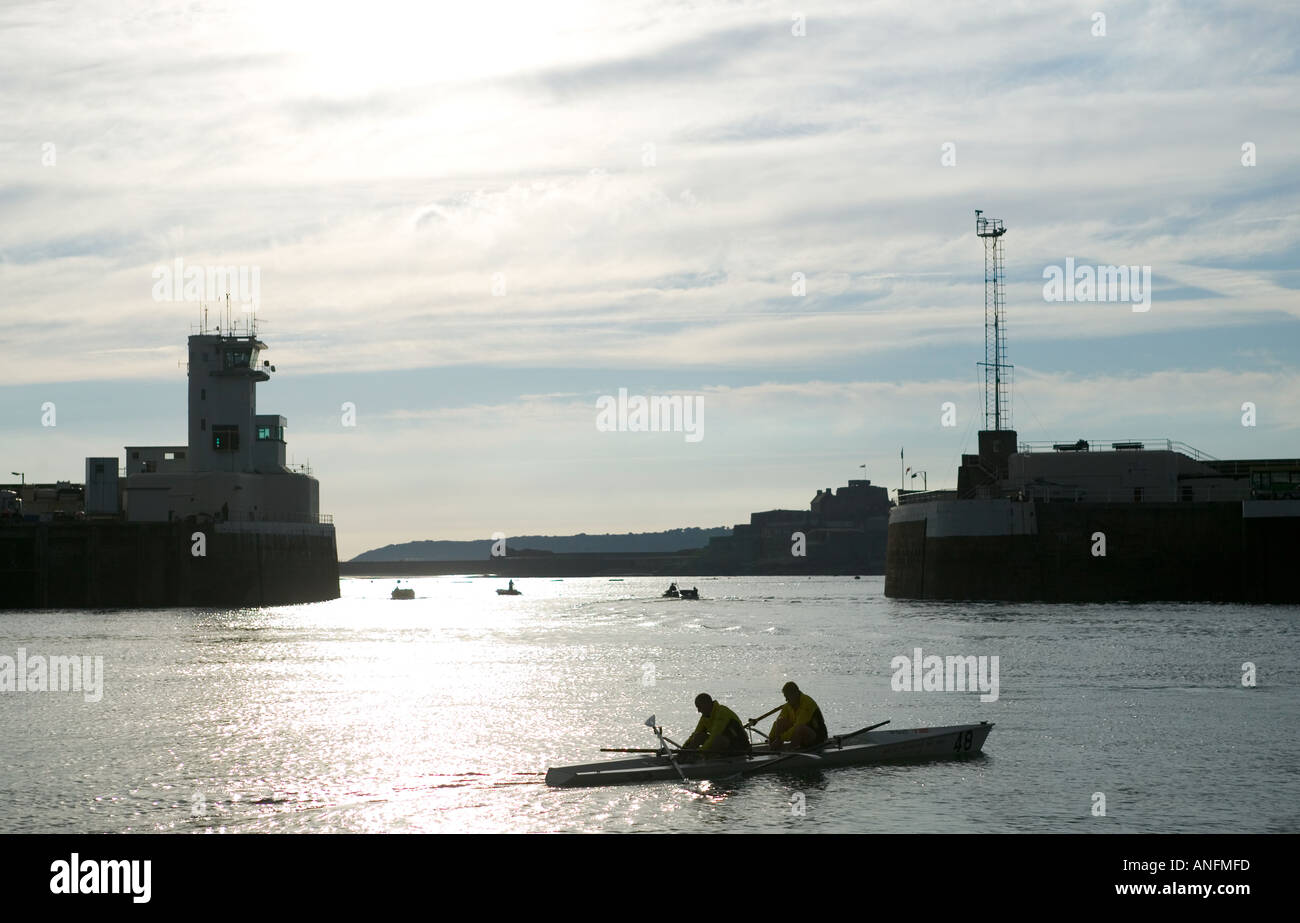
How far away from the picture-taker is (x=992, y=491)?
399ft

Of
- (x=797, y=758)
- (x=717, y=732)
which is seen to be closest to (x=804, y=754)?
(x=797, y=758)

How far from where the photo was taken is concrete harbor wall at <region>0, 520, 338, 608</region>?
122m

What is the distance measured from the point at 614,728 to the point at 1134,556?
76.0 metres

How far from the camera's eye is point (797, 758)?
3666cm

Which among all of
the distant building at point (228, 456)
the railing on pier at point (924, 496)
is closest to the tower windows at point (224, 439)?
the distant building at point (228, 456)

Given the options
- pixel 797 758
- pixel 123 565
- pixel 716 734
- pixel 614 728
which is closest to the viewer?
pixel 716 734

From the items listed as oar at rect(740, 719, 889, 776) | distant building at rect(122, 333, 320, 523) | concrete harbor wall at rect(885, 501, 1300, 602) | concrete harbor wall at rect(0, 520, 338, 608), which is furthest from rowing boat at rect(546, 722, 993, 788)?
distant building at rect(122, 333, 320, 523)

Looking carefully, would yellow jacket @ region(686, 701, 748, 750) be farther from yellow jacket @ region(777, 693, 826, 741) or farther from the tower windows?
the tower windows

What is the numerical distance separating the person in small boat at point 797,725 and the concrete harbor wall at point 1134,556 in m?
81.5

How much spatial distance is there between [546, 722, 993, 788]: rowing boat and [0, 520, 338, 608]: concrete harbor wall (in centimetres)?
9660

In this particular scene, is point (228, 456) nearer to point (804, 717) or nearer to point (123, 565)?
point (123, 565)
